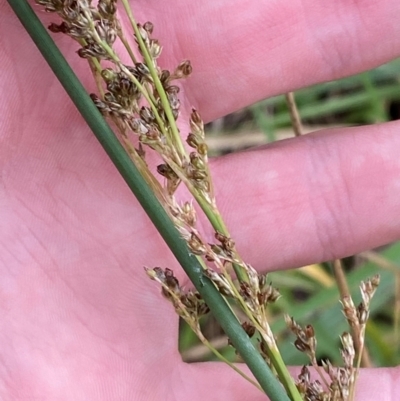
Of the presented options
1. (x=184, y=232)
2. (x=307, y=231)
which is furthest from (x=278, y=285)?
(x=184, y=232)

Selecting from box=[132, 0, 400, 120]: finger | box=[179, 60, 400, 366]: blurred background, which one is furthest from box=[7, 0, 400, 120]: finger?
box=[179, 60, 400, 366]: blurred background

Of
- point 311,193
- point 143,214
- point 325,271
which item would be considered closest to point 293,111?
point 311,193

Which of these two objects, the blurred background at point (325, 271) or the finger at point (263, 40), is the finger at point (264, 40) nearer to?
the finger at point (263, 40)

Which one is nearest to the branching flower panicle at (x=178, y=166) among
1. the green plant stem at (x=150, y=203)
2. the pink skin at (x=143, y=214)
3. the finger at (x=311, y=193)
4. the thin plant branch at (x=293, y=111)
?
the green plant stem at (x=150, y=203)

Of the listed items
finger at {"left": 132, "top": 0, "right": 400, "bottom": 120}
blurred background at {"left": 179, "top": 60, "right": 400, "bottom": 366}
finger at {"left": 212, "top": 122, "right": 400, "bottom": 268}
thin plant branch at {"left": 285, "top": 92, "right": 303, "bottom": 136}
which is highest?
finger at {"left": 132, "top": 0, "right": 400, "bottom": 120}

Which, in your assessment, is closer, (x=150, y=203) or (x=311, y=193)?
(x=150, y=203)

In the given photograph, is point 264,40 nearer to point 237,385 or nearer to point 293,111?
point 293,111

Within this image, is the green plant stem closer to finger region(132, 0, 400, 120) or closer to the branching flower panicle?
the branching flower panicle

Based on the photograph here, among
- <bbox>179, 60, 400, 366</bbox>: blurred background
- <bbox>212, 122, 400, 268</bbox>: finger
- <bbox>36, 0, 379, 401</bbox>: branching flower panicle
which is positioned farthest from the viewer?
<bbox>179, 60, 400, 366</bbox>: blurred background
